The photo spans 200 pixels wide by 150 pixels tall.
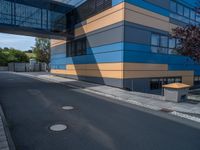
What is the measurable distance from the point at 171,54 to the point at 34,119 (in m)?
16.4

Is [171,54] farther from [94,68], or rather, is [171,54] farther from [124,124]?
[124,124]

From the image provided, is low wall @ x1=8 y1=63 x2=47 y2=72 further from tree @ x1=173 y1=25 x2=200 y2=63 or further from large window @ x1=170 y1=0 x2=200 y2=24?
tree @ x1=173 y1=25 x2=200 y2=63

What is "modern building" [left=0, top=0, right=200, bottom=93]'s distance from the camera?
1465cm

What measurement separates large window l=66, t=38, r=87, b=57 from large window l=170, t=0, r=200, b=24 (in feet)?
31.4

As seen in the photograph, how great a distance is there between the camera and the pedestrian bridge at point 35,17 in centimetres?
1706

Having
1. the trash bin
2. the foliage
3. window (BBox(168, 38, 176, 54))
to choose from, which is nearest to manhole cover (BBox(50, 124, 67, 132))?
the trash bin

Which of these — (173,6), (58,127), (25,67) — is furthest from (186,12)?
(25,67)

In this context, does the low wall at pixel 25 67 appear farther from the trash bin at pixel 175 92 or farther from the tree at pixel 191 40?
the trash bin at pixel 175 92

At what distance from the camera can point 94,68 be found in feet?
57.0

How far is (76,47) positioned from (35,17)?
5.38m

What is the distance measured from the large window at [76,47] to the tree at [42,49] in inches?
964

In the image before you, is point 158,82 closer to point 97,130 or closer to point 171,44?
point 171,44

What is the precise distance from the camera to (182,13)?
20.3 metres

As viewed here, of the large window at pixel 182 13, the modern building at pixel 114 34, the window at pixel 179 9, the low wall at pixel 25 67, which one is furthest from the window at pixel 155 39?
the low wall at pixel 25 67
